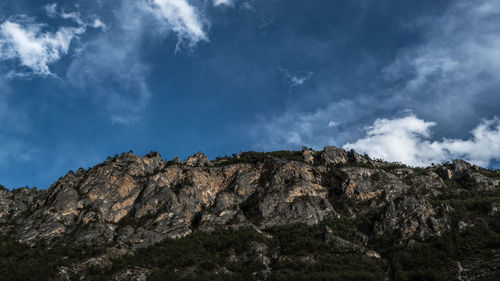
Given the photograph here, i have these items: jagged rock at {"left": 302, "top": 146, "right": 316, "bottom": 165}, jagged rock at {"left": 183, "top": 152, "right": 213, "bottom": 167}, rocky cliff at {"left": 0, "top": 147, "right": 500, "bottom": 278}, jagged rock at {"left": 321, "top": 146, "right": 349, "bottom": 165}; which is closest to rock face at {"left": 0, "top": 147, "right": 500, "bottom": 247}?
rocky cliff at {"left": 0, "top": 147, "right": 500, "bottom": 278}

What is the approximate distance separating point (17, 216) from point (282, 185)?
90191 mm

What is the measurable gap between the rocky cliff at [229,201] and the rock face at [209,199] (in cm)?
35

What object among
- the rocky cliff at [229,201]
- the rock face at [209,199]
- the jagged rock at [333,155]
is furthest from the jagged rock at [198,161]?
the jagged rock at [333,155]

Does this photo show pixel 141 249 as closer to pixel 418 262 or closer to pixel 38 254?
pixel 38 254

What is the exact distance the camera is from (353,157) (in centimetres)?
17875

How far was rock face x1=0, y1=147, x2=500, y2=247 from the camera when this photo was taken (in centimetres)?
11706

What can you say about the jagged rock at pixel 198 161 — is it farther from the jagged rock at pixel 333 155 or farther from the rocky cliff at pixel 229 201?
the jagged rock at pixel 333 155

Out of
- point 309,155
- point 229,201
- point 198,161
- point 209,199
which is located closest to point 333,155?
point 309,155

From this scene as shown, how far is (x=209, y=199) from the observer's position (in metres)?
140

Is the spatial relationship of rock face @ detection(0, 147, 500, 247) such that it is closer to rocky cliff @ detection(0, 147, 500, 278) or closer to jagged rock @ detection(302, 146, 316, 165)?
rocky cliff @ detection(0, 147, 500, 278)

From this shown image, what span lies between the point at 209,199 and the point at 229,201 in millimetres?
7476

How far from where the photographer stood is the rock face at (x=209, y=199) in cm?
11706

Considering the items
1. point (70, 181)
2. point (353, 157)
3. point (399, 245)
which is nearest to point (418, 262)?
point (399, 245)

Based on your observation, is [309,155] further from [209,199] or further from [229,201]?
[209,199]
